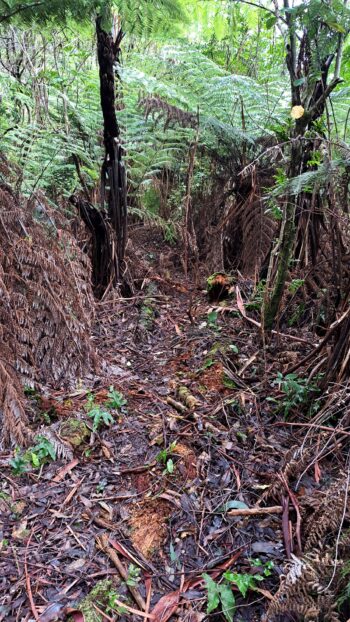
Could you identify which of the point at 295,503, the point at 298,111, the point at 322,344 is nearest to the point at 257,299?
the point at 322,344

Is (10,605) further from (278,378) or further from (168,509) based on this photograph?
(278,378)

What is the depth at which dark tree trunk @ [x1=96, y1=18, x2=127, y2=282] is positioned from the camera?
3.03 meters

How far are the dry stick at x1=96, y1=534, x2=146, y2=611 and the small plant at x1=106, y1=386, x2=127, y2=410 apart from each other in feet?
2.44

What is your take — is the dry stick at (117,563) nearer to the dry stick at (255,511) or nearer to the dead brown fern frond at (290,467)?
the dry stick at (255,511)

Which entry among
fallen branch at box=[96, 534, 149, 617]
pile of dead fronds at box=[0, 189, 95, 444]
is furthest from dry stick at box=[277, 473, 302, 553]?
pile of dead fronds at box=[0, 189, 95, 444]

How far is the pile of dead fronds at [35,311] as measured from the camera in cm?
192

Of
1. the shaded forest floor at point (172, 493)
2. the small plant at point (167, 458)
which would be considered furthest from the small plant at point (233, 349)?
the small plant at point (167, 458)

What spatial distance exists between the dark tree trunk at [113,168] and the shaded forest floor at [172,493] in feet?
4.69

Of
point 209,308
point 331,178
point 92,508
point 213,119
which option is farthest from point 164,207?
point 92,508

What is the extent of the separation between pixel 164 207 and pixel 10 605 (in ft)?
14.1

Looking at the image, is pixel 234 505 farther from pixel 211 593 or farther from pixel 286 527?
pixel 211 593

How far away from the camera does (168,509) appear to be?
157cm

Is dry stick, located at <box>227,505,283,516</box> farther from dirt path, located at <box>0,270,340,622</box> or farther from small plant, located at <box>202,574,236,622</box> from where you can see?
small plant, located at <box>202,574,236,622</box>

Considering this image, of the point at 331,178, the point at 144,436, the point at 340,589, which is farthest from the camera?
the point at 144,436
